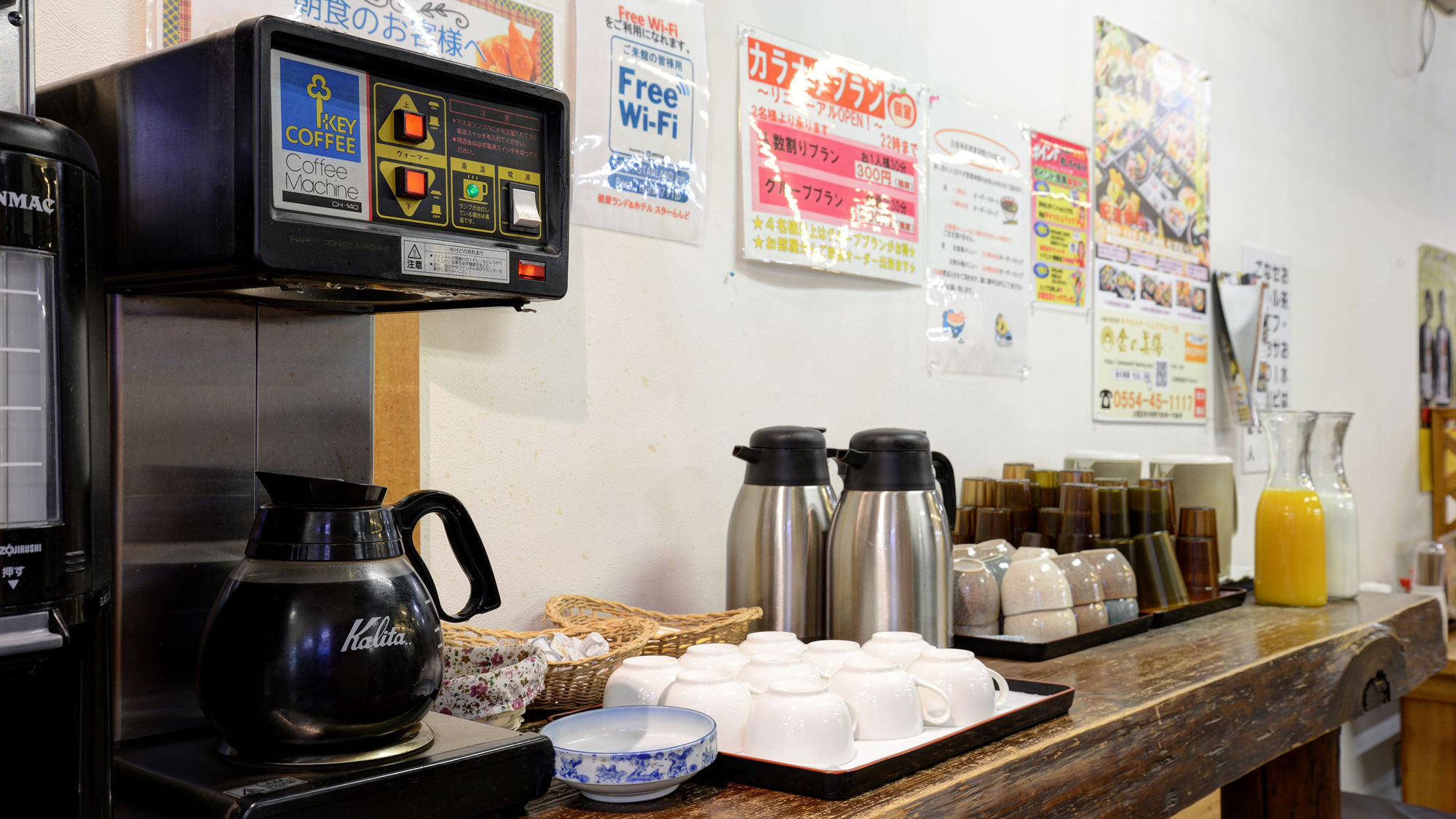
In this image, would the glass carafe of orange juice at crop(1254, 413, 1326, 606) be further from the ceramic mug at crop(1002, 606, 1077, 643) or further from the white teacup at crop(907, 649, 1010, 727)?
the white teacup at crop(907, 649, 1010, 727)

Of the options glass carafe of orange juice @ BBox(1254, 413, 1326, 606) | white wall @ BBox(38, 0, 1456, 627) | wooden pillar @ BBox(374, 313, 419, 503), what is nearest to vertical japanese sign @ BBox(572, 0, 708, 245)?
white wall @ BBox(38, 0, 1456, 627)

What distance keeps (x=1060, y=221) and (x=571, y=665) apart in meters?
1.69

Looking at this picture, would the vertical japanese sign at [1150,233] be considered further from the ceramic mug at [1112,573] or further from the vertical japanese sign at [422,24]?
the vertical japanese sign at [422,24]

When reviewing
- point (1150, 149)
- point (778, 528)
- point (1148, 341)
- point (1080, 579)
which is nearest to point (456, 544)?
point (778, 528)

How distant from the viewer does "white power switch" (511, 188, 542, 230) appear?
904mm

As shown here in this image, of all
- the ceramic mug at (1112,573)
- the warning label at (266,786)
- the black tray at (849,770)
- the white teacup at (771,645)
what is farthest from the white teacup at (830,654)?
the ceramic mug at (1112,573)

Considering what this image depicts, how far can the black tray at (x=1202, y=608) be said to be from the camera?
1864 mm

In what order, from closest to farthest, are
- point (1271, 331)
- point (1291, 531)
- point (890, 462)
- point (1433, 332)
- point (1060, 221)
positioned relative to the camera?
point (890, 462)
point (1291, 531)
point (1060, 221)
point (1271, 331)
point (1433, 332)

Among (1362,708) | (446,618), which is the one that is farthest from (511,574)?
(1362,708)

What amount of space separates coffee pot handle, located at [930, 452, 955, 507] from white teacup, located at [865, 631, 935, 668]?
1.00 ft

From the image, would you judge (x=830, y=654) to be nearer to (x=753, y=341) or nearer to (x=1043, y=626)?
(x=1043, y=626)

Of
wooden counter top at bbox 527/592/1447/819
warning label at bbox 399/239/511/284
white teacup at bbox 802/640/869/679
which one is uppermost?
warning label at bbox 399/239/511/284

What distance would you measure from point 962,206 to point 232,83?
1.60 meters

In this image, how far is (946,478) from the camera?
61.4 inches
